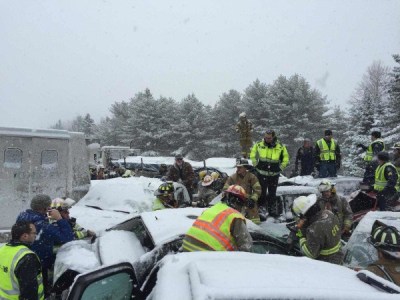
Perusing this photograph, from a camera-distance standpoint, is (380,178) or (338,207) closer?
(338,207)

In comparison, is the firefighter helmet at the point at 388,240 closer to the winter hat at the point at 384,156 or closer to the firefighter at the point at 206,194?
the winter hat at the point at 384,156

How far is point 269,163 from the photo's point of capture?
287 inches

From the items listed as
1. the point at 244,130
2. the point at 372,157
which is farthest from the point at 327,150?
the point at 244,130

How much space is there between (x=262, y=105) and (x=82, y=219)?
32181 millimetres

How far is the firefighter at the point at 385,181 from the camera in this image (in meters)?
7.03

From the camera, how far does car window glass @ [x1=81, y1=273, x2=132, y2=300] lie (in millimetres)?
2014

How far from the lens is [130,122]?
47.7 m

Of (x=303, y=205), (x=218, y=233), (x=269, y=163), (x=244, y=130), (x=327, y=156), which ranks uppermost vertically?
(x=244, y=130)

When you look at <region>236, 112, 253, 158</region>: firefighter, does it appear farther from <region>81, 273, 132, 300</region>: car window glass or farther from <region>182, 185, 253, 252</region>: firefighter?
<region>81, 273, 132, 300</region>: car window glass

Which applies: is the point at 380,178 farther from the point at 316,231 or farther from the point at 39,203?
the point at 39,203

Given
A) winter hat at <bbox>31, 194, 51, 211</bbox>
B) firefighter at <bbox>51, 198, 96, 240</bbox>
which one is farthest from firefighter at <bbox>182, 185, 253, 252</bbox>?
firefighter at <bbox>51, 198, 96, 240</bbox>

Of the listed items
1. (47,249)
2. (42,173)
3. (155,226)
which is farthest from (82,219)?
(155,226)

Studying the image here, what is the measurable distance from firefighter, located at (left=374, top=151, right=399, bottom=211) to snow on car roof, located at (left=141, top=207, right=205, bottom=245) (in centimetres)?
401

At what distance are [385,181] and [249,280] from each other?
19.9 ft
